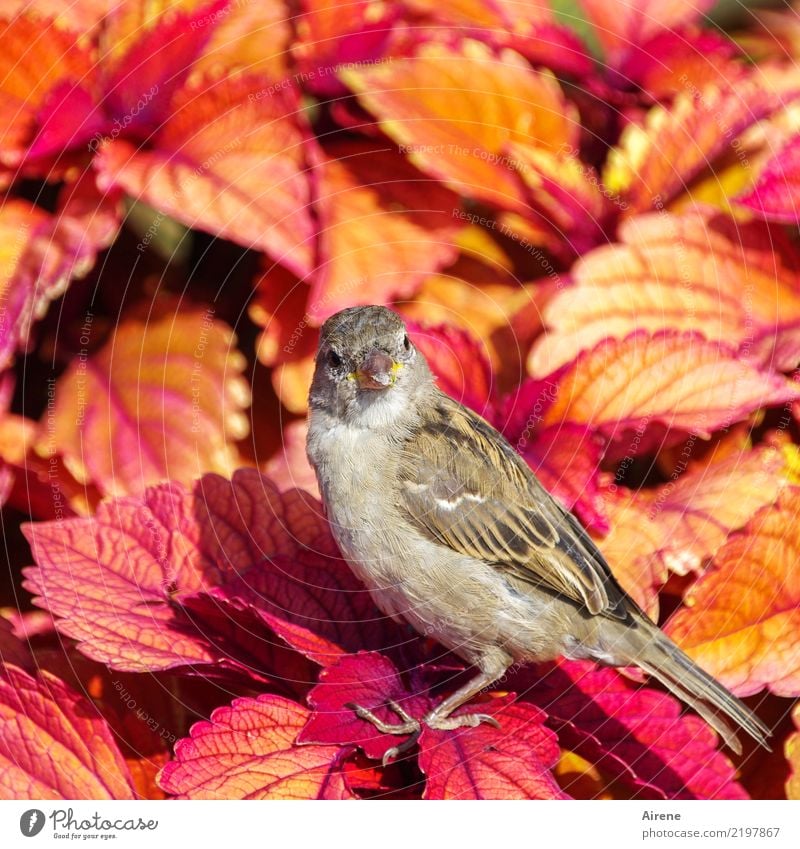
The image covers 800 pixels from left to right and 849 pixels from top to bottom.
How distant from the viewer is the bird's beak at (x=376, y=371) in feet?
4.43

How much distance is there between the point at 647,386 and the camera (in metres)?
1.41

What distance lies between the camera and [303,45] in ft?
4.88

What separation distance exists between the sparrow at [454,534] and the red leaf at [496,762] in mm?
113

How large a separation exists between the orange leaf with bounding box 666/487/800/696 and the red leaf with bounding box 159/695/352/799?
53 cm

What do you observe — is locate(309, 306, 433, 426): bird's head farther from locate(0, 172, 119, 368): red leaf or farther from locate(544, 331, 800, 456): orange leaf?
locate(0, 172, 119, 368): red leaf

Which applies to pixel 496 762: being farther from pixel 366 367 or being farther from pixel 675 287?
pixel 675 287

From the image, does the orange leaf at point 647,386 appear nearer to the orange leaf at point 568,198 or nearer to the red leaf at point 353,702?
the orange leaf at point 568,198

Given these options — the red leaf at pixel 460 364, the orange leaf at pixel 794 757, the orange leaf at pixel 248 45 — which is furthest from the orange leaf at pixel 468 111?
the orange leaf at pixel 794 757

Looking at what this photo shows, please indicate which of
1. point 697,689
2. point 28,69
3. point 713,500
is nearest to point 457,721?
point 697,689

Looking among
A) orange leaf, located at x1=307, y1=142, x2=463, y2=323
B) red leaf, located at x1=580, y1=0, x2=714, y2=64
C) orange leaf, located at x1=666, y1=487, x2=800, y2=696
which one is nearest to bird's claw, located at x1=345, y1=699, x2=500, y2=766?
orange leaf, located at x1=666, y1=487, x2=800, y2=696

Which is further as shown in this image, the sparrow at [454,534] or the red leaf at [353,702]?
the sparrow at [454,534]

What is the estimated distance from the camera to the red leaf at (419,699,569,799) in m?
1.12
